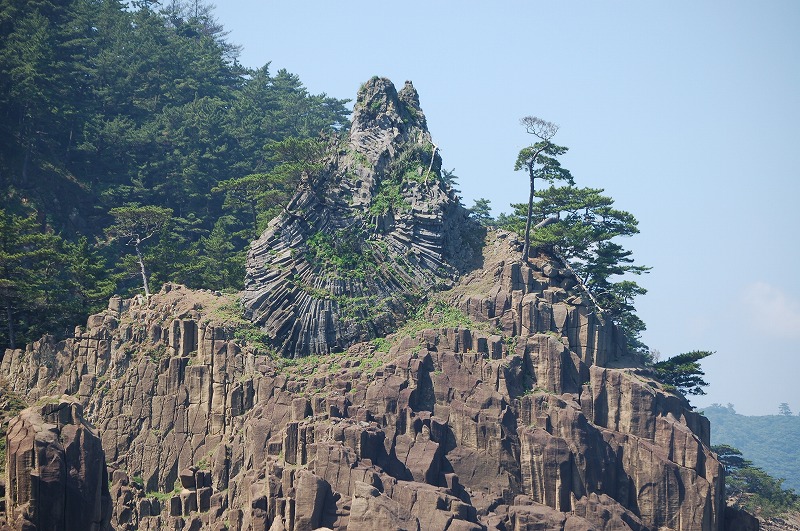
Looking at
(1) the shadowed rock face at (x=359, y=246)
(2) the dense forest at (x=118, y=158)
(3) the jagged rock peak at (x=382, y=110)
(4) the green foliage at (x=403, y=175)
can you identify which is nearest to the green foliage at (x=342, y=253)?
(1) the shadowed rock face at (x=359, y=246)

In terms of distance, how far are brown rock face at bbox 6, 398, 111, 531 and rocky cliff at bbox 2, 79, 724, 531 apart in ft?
21.5

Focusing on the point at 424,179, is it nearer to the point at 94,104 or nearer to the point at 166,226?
the point at 166,226

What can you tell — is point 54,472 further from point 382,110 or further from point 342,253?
point 382,110

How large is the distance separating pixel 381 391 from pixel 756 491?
129 feet

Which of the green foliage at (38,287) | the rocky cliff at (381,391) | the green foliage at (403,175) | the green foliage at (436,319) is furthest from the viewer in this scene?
the green foliage at (38,287)

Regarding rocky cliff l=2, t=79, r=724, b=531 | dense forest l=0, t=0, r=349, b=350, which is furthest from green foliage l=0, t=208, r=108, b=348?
rocky cliff l=2, t=79, r=724, b=531

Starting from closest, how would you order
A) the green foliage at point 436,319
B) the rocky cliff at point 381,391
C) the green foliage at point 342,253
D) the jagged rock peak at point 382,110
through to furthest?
the rocky cliff at point 381,391 < the green foliage at point 436,319 < the green foliage at point 342,253 < the jagged rock peak at point 382,110

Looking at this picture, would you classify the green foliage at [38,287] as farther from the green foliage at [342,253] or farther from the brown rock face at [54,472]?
the brown rock face at [54,472]

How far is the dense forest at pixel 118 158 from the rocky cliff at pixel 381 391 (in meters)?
6.38

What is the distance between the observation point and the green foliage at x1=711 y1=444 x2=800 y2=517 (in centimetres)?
8512

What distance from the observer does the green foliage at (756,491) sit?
85125 mm

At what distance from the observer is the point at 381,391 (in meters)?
59.8

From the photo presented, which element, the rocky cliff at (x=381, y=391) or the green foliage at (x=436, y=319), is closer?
the rocky cliff at (x=381, y=391)

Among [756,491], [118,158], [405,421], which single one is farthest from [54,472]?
[756,491]
